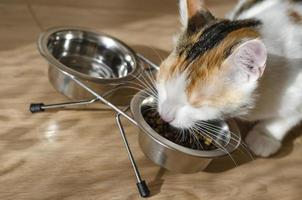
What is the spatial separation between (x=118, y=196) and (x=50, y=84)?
38 centimetres

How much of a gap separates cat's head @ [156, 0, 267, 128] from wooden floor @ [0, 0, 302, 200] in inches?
6.7

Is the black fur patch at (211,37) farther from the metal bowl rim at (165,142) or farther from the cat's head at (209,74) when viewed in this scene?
the metal bowl rim at (165,142)

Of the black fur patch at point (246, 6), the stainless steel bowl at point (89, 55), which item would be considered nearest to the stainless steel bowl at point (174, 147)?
the stainless steel bowl at point (89, 55)

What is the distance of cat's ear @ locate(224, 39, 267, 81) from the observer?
811 millimetres

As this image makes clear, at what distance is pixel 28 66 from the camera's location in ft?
4.03

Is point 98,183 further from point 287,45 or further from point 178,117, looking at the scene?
point 287,45

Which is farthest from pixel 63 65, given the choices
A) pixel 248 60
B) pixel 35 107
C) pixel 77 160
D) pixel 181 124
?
pixel 248 60

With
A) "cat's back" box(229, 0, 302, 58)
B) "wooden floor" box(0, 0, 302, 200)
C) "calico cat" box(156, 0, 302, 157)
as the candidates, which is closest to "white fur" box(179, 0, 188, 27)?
"calico cat" box(156, 0, 302, 157)

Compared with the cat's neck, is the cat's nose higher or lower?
lower

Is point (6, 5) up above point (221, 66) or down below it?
below

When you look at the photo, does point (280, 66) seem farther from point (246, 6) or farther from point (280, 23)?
point (246, 6)

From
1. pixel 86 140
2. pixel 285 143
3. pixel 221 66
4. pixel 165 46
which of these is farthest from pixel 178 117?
pixel 165 46

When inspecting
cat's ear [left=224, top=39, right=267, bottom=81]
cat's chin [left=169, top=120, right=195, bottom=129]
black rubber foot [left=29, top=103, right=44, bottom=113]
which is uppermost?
cat's ear [left=224, top=39, right=267, bottom=81]

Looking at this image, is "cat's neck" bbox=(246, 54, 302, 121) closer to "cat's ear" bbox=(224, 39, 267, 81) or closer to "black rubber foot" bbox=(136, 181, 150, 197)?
"cat's ear" bbox=(224, 39, 267, 81)
